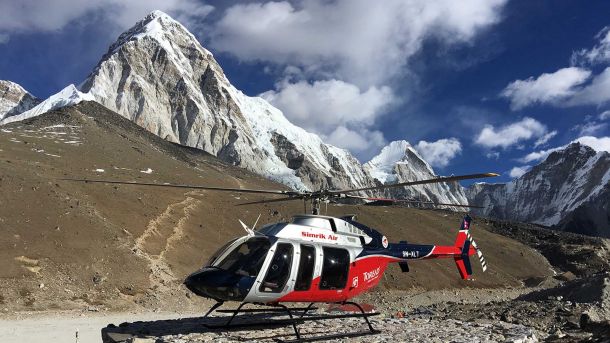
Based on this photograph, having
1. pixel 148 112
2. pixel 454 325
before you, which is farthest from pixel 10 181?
pixel 148 112

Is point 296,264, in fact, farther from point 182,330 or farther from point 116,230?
point 116,230

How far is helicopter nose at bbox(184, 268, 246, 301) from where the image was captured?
1295 cm

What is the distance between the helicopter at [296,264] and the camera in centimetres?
1322

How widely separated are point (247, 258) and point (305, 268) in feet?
5.99

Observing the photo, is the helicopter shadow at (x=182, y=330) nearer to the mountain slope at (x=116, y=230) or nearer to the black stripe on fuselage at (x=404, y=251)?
the black stripe on fuselage at (x=404, y=251)

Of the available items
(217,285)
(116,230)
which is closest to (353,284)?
(217,285)

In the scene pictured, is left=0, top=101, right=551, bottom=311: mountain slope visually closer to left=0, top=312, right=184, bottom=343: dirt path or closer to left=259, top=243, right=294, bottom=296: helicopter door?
left=0, top=312, right=184, bottom=343: dirt path

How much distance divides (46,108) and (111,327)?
7036 inches

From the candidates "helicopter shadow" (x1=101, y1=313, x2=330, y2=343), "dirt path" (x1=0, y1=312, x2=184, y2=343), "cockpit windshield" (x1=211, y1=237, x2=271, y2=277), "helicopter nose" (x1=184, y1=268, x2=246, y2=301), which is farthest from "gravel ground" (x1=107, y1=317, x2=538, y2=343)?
"dirt path" (x1=0, y1=312, x2=184, y2=343)

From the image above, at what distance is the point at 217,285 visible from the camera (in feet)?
42.5

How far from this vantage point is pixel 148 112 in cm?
17862

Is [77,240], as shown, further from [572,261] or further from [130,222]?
[572,261]

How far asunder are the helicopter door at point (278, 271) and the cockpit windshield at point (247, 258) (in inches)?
12.5

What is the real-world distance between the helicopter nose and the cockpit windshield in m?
0.35
